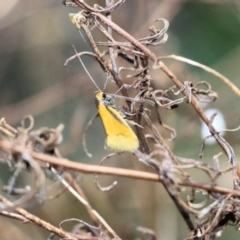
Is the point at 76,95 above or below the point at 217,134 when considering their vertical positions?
above

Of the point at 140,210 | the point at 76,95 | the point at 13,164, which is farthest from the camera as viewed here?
the point at 76,95

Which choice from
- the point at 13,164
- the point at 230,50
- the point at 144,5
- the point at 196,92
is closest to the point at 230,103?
the point at 230,50

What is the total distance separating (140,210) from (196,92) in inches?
18.6

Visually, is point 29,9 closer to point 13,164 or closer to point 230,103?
point 230,103

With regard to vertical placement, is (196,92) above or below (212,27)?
below

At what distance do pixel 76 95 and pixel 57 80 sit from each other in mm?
85

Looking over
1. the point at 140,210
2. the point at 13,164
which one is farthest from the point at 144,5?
the point at 13,164

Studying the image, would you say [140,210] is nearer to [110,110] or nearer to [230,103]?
[230,103]

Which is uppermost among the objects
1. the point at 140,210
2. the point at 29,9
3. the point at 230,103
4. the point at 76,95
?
the point at 29,9

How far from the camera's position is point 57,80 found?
1.03 metres

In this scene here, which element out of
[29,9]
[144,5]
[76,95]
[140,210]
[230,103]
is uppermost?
[29,9]

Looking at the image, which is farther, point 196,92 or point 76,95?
point 76,95

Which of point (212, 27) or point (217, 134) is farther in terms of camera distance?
point (212, 27)

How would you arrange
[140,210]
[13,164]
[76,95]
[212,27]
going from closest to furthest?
1. [13,164]
2. [140,210]
3. [76,95]
4. [212,27]
